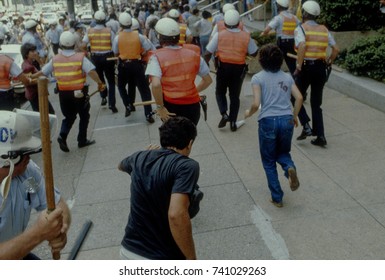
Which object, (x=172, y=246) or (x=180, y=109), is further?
(x=180, y=109)

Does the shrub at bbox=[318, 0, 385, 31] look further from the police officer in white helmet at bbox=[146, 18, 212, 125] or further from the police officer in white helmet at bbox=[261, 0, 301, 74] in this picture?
the police officer in white helmet at bbox=[146, 18, 212, 125]

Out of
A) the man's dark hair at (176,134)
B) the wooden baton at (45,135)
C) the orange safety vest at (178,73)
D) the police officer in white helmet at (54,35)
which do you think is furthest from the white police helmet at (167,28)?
the police officer in white helmet at (54,35)

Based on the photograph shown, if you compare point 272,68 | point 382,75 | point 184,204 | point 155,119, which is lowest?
point 155,119

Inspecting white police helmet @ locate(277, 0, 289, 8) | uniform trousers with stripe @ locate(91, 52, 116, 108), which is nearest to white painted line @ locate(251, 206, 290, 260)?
uniform trousers with stripe @ locate(91, 52, 116, 108)

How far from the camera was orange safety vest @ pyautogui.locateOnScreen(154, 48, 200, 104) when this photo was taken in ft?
16.2

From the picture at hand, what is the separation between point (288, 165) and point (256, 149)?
1802 millimetres

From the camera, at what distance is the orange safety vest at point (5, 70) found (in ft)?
21.1

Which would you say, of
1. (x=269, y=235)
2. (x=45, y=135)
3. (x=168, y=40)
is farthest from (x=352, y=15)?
(x=45, y=135)

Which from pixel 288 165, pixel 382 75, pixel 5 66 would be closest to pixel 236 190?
pixel 288 165

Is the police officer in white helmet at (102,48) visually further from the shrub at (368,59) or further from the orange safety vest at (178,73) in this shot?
the shrub at (368,59)

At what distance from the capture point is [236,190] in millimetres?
5230

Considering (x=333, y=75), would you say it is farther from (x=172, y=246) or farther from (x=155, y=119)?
(x=172, y=246)

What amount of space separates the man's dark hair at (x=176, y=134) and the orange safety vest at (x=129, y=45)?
5284 millimetres

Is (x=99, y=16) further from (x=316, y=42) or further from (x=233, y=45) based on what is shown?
(x=316, y=42)
